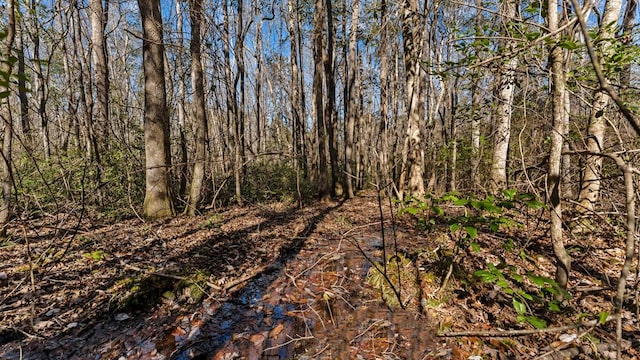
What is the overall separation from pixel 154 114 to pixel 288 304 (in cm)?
533

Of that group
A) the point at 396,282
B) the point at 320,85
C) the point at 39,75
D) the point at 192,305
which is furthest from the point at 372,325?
the point at 320,85

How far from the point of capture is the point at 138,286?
3633mm

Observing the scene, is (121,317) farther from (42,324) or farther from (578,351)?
(578,351)

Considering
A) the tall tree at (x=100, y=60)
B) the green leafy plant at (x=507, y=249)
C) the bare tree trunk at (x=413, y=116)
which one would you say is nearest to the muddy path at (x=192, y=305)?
the green leafy plant at (x=507, y=249)

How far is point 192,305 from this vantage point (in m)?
3.60

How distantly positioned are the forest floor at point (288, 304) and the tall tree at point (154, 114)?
1.70 metres

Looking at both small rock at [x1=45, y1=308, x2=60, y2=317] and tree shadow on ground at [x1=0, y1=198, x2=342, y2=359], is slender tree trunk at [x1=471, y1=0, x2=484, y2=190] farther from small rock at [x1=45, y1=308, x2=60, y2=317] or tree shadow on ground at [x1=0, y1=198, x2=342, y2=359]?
small rock at [x1=45, y1=308, x2=60, y2=317]

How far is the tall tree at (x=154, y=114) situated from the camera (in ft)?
21.2

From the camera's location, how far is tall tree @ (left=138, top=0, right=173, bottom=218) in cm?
647

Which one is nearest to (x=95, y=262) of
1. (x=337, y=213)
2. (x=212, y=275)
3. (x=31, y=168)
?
(x=212, y=275)

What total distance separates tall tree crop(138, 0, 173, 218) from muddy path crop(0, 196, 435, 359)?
1463mm

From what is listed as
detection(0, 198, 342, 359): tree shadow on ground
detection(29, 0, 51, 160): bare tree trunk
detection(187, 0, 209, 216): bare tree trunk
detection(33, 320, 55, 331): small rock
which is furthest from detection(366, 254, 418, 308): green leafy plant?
detection(187, 0, 209, 216): bare tree trunk

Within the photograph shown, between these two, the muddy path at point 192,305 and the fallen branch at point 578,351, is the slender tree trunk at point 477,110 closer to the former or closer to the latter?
the muddy path at point 192,305

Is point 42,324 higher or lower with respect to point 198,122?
lower
